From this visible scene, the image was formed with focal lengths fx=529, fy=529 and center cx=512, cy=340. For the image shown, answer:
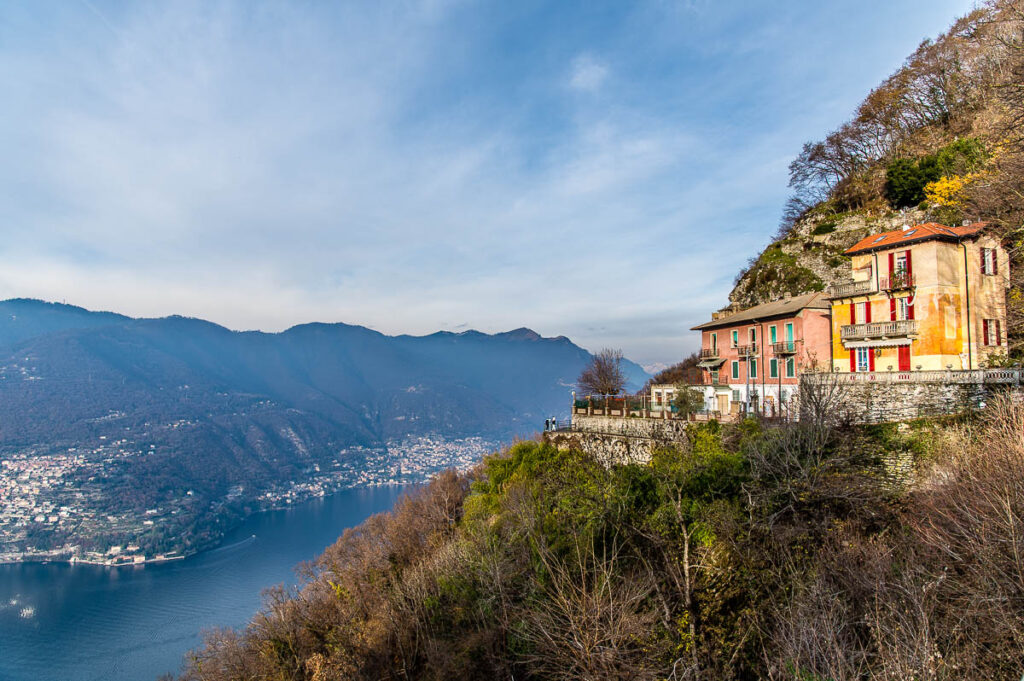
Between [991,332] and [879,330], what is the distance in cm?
371

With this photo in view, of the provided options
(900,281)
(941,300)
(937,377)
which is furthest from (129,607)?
(941,300)

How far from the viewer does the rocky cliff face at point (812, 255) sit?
33.2m

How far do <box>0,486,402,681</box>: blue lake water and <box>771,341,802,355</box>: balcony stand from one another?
49.8m

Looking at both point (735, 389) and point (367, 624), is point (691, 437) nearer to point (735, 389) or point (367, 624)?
point (735, 389)

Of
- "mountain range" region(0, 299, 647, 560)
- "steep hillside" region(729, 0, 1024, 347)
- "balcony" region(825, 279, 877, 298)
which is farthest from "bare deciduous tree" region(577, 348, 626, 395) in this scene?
"mountain range" region(0, 299, 647, 560)

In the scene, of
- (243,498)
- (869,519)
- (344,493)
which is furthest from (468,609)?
(344,493)

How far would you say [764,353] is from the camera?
2727 centimetres

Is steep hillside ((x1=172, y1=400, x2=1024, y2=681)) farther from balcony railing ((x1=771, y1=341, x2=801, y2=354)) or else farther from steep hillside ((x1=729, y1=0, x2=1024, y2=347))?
steep hillside ((x1=729, y1=0, x2=1024, y2=347))

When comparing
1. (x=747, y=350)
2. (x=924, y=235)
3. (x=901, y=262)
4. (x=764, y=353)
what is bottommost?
(x=764, y=353)

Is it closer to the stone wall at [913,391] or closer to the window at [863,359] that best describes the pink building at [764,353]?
the window at [863,359]

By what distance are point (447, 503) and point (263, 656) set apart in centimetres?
1533

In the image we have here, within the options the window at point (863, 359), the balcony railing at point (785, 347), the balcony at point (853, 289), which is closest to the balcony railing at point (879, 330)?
the window at point (863, 359)

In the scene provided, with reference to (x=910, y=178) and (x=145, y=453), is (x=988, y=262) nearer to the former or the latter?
(x=910, y=178)

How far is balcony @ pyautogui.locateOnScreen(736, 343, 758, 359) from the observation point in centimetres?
2764
